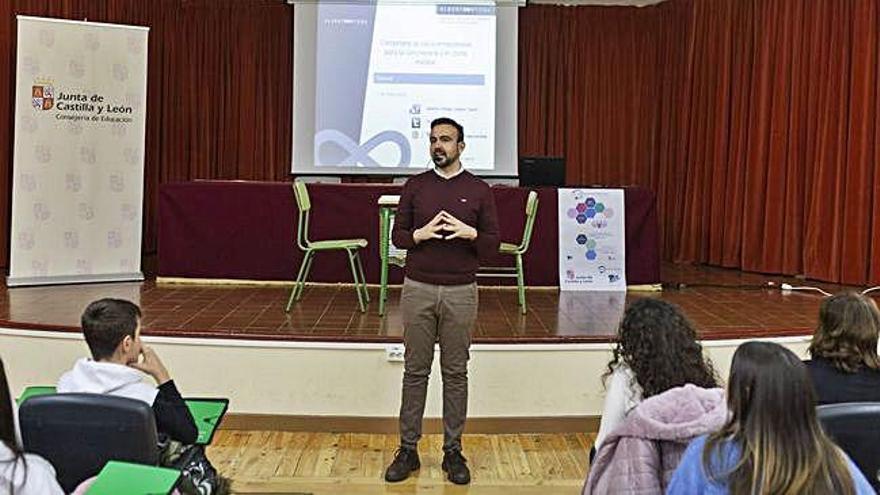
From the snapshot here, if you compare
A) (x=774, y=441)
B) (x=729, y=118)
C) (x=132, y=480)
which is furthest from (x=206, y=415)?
(x=729, y=118)

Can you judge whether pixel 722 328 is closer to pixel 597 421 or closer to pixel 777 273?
pixel 597 421

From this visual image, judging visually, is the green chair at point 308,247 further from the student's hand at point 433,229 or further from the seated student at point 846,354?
the seated student at point 846,354

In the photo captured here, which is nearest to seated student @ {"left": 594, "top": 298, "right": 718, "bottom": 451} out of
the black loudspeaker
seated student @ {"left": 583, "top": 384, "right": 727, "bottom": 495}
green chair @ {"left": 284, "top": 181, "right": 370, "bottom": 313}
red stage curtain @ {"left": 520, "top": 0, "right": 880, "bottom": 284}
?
seated student @ {"left": 583, "top": 384, "right": 727, "bottom": 495}

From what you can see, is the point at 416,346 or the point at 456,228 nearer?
the point at 456,228

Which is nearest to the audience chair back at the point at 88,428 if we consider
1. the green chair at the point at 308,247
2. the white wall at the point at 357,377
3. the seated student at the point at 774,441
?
the seated student at the point at 774,441

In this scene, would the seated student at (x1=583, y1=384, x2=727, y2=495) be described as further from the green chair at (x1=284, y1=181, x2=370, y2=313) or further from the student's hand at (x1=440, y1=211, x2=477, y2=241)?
the green chair at (x1=284, y1=181, x2=370, y2=313)

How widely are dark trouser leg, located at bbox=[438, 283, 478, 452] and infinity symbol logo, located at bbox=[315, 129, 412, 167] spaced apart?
12.4 ft

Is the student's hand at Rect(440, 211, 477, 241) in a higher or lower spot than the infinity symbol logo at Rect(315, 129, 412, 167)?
lower

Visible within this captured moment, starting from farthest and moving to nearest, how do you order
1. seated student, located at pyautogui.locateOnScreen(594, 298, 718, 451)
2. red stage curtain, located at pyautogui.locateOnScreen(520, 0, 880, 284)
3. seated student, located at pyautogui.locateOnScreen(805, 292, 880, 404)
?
red stage curtain, located at pyautogui.locateOnScreen(520, 0, 880, 284) → seated student, located at pyautogui.locateOnScreen(805, 292, 880, 404) → seated student, located at pyautogui.locateOnScreen(594, 298, 718, 451)

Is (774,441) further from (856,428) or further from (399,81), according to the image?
(399,81)

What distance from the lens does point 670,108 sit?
31.7 feet

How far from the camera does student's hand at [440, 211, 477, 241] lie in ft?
11.3

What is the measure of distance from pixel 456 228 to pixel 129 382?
57.5 inches

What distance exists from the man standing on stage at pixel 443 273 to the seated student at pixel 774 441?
1.94 m
